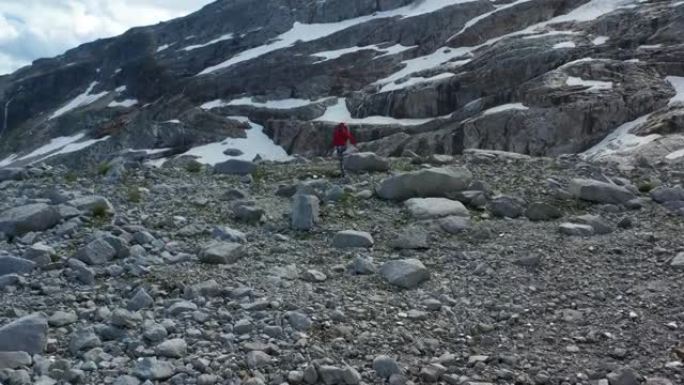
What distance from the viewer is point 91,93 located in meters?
175

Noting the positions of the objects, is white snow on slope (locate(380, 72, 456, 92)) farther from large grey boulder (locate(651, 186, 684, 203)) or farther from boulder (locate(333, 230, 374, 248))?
boulder (locate(333, 230, 374, 248))

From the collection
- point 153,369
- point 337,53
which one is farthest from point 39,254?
point 337,53

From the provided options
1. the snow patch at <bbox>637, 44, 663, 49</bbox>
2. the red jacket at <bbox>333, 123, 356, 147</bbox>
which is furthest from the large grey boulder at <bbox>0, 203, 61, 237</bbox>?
the snow patch at <bbox>637, 44, 663, 49</bbox>

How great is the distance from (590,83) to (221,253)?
67.9 metres

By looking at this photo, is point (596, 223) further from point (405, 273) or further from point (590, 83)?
point (590, 83)

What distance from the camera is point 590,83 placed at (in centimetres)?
7050

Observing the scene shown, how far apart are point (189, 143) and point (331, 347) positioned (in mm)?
96623

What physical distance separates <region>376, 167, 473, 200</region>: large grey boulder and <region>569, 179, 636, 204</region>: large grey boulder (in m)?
2.98

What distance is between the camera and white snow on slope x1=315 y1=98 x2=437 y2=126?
3317 inches

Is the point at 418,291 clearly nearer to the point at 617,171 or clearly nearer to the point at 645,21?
the point at 617,171

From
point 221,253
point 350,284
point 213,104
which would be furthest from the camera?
point 213,104

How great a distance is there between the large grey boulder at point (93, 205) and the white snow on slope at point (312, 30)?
4613 inches

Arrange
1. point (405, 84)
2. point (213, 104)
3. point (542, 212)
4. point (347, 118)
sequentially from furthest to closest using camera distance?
1. point (213, 104)
2. point (347, 118)
3. point (405, 84)
4. point (542, 212)

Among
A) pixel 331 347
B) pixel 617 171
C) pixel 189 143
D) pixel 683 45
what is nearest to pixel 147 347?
pixel 331 347
